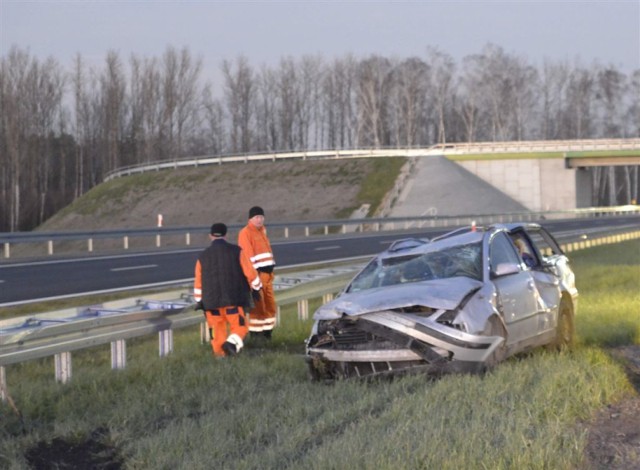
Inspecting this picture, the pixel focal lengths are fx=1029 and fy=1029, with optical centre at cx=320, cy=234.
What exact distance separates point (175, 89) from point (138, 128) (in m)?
6.50

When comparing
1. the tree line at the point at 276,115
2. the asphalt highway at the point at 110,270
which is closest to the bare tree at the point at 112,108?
the tree line at the point at 276,115

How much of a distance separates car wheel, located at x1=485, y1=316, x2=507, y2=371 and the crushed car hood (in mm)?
348

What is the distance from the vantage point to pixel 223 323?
10703 millimetres

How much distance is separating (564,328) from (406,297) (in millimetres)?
2759

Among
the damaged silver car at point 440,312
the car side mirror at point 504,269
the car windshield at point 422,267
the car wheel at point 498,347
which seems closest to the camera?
the damaged silver car at point 440,312

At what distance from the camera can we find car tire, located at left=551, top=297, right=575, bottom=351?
10.8 meters

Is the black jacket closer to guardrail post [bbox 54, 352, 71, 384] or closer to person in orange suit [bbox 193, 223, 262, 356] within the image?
person in orange suit [bbox 193, 223, 262, 356]

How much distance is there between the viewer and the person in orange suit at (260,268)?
12023 millimetres

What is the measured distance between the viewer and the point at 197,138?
11438 centimetres

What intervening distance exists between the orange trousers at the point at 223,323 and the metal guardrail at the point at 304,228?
718 inches

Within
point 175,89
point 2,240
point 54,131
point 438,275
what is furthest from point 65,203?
point 438,275

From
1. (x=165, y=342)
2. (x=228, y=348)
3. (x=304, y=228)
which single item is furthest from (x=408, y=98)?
(x=228, y=348)

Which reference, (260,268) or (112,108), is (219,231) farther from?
(112,108)

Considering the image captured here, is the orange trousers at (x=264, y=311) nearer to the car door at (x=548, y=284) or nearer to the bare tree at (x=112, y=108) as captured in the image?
the car door at (x=548, y=284)
